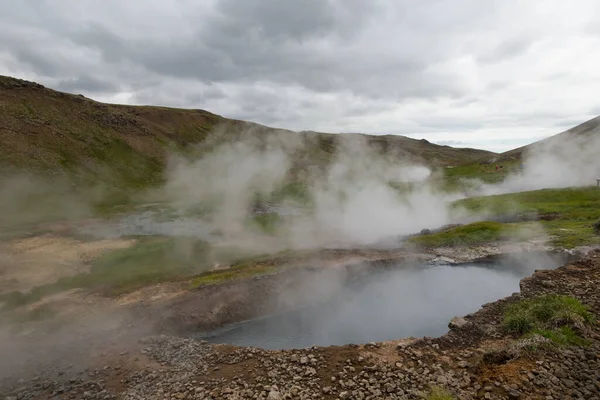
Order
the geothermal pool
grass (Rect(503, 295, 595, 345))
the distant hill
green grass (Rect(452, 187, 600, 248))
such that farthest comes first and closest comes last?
the distant hill
green grass (Rect(452, 187, 600, 248))
the geothermal pool
grass (Rect(503, 295, 595, 345))

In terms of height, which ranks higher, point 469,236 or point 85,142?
point 85,142

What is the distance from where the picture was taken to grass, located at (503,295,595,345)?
12.2m

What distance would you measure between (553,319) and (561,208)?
29192 mm

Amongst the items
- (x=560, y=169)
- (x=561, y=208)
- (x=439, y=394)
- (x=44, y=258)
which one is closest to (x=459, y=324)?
(x=439, y=394)

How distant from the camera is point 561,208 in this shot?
36.8 metres

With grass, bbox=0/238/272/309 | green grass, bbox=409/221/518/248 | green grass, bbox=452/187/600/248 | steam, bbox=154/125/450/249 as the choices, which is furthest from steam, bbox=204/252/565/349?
steam, bbox=154/125/450/249

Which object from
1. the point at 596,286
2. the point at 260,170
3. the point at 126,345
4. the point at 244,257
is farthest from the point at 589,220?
the point at 260,170

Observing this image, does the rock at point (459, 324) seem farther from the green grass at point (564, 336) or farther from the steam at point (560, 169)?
the steam at point (560, 169)

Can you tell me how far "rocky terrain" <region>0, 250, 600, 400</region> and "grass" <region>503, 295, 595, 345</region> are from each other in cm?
37

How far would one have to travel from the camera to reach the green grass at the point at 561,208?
26750 millimetres

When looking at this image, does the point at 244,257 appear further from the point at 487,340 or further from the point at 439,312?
the point at 487,340

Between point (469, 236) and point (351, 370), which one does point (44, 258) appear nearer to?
point (351, 370)

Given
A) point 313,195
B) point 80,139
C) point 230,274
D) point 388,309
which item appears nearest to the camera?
point 388,309

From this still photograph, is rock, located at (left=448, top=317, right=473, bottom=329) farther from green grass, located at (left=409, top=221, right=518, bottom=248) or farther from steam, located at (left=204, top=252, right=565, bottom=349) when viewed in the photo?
green grass, located at (left=409, top=221, right=518, bottom=248)
